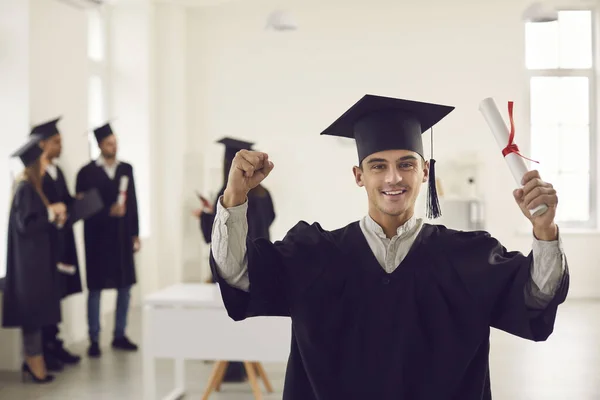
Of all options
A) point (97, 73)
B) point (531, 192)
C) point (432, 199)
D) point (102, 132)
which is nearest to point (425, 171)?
point (432, 199)

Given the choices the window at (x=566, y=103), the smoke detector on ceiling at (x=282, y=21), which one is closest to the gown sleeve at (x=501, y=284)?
the smoke detector on ceiling at (x=282, y=21)

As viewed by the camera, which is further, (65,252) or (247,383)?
(65,252)

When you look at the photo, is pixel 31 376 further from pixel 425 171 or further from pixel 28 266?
pixel 425 171

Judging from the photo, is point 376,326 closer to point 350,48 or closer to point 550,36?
point 350,48

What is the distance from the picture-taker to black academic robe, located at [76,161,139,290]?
5.75 m

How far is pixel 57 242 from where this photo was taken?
511 centimetres

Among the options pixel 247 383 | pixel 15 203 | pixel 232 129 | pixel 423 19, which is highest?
pixel 423 19

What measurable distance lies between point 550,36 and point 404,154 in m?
7.91

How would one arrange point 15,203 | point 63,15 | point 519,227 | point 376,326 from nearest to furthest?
point 376,326 → point 15,203 → point 63,15 → point 519,227

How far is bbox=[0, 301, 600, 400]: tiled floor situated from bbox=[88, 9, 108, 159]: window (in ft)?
9.60

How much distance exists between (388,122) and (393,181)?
18 cm

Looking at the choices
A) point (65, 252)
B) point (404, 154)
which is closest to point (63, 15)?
point (65, 252)

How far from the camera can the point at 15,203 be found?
4.80m

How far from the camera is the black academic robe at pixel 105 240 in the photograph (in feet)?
18.9
